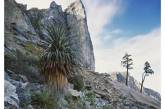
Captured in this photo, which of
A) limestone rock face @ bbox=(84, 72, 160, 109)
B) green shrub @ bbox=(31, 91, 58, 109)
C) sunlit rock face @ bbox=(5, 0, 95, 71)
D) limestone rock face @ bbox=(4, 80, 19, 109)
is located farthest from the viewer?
limestone rock face @ bbox=(84, 72, 160, 109)

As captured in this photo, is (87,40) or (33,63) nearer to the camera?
(33,63)

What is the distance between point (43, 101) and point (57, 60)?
129 centimetres

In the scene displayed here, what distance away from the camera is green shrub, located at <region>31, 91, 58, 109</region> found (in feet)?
46.1

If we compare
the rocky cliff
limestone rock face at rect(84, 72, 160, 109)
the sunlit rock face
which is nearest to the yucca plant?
the rocky cliff

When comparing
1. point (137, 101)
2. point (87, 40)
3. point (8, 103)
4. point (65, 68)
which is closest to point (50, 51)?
point (65, 68)

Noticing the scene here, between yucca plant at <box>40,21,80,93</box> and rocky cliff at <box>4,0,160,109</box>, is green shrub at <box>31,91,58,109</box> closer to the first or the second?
rocky cliff at <box>4,0,160,109</box>

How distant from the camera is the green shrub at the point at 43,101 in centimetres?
1405

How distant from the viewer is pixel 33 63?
51.9 feet

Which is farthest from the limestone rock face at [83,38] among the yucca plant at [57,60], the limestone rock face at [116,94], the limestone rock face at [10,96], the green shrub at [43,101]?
the limestone rock face at [10,96]

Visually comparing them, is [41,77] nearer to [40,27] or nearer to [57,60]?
[57,60]

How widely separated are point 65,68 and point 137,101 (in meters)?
8.37

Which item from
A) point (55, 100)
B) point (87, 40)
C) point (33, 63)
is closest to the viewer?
point (55, 100)

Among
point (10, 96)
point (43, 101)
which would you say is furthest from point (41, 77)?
point (10, 96)
